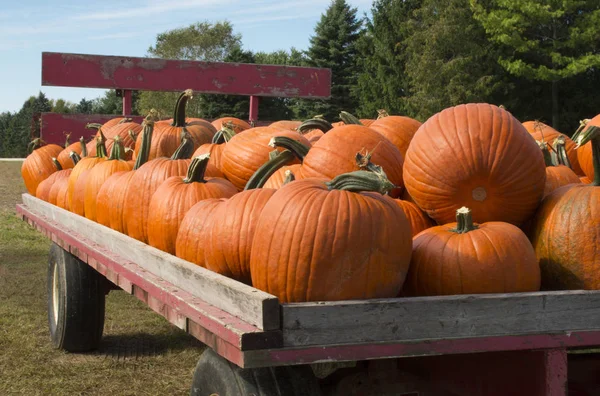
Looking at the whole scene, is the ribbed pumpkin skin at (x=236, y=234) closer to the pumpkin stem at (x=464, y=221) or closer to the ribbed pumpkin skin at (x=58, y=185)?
the pumpkin stem at (x=464, y=221)

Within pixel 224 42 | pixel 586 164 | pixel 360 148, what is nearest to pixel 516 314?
pixel 360 148

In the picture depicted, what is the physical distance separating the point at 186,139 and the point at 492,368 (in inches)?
107

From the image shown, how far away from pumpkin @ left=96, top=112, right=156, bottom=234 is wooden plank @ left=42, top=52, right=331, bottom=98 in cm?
373

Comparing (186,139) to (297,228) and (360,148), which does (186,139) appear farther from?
(297,228)

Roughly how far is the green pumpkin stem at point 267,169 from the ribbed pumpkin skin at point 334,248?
80 centimetres

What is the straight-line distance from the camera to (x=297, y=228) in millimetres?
2492

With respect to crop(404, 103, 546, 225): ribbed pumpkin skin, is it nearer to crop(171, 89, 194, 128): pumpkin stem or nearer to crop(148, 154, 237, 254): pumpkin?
crop(148, 154, 237, 254): pumpkin

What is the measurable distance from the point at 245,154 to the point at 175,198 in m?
0.59

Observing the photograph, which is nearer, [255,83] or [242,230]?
[242,230]

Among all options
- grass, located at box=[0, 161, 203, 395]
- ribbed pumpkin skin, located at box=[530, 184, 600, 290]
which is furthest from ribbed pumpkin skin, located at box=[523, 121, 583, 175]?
→ grass, located at box=[0, 161, 203, 395]

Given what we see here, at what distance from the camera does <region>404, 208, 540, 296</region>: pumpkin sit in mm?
2566

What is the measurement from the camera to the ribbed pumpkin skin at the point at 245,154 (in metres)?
4.07

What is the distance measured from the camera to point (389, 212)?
2539mm

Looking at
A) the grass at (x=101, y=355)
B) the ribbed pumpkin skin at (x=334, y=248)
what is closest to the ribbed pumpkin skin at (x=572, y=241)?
the ribbed pumpkin skin at (x=334, y=248)
